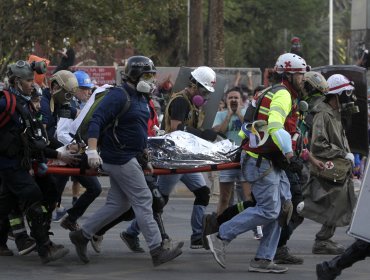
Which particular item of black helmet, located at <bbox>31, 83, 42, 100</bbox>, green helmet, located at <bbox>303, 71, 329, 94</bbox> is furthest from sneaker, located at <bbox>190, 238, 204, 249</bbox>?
black helmet, located at <bbox>31, 83, 42, 100</bbox>

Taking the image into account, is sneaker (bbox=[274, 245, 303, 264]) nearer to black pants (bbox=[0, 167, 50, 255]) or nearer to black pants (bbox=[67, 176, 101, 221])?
black pants (bbox=[67, 176, 101, 221])

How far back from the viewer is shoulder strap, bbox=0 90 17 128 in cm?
915

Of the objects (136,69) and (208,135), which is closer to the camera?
(136,69)

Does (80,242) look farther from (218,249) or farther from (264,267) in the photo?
(264,267)

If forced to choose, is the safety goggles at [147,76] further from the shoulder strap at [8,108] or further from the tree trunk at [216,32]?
the tree trunk at [216,32]

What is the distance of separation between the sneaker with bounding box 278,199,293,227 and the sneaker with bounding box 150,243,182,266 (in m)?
0.95

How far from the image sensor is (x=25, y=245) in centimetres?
978

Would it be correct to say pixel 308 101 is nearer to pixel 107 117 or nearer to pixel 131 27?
pixel 107 117

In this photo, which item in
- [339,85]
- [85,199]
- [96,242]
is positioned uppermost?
[339,85]

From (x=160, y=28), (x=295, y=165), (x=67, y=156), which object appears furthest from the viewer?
(x=160, y=28)

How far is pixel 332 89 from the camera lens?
408 inches

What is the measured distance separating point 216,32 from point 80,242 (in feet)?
69.2

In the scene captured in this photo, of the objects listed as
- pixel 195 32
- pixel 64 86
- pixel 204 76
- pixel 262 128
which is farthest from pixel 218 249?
pixel 195 32

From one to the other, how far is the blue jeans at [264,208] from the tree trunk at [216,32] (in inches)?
816
